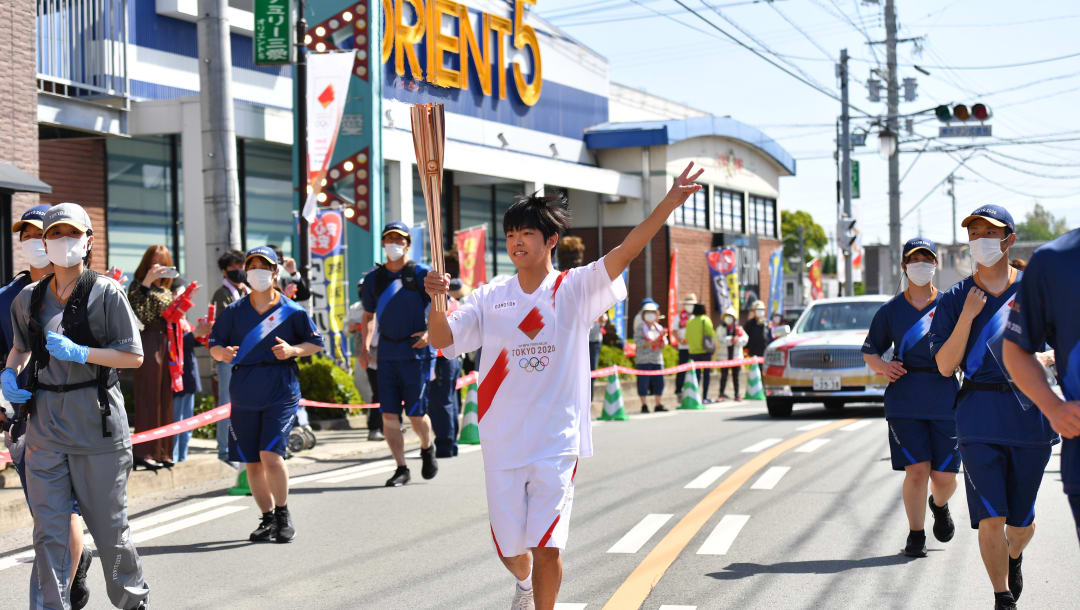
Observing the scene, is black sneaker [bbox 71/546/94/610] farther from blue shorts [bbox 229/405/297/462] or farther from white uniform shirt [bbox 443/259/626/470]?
white uniform shirt [bbox 443/259/626/470]

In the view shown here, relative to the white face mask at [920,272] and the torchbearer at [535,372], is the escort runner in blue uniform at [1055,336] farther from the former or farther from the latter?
the white face mask at [920,272]

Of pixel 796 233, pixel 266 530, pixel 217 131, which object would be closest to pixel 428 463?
pixel 266 530

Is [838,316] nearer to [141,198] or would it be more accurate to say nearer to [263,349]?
[141,198]

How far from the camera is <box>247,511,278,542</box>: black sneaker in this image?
8312 mm

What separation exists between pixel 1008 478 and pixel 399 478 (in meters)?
6.06

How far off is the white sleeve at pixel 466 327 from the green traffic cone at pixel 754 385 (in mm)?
19906

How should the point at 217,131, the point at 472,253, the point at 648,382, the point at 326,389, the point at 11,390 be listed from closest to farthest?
1. the point at 11,390
2. the point at 217,131
3. the point at 326,389
4. the point at 648,382
5. the point at 472,253

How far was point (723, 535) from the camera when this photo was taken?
833 centimetres

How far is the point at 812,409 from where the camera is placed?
21000 mm

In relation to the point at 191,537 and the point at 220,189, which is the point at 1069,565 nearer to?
the point at 191,537

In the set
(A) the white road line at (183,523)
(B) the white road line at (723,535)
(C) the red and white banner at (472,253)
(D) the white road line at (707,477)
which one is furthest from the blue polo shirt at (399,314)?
(C) the red and white banner at (472,253)

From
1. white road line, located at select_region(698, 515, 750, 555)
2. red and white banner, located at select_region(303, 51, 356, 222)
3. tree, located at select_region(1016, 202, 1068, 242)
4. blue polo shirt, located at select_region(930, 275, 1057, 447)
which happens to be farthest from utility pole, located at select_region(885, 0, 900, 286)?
tree, located at select_region(1016, 202, 1068, 242)

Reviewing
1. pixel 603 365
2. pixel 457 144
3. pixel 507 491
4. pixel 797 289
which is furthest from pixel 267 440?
pixel 797 289

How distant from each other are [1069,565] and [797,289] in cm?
7879
